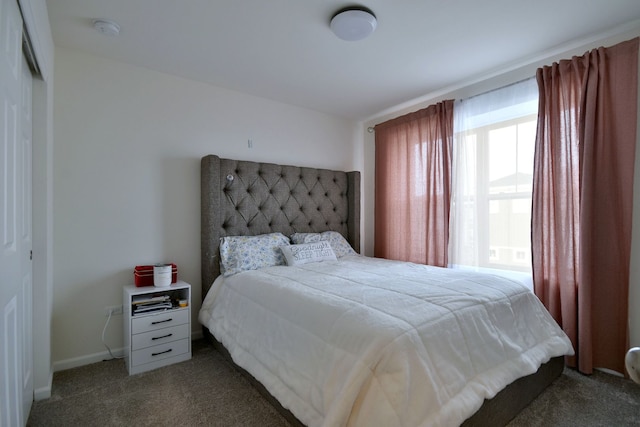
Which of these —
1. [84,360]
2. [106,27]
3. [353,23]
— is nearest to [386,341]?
[353,23]

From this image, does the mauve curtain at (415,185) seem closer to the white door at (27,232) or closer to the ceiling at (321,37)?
the ceiling at (321,37)

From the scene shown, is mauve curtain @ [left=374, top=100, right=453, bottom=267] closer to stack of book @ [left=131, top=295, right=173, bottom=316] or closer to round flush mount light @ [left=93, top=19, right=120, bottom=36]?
stack of book @ [left=131, top=295, right=173, bottom=316]

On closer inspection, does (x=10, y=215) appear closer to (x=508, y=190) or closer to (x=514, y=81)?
(x=508, y=190)

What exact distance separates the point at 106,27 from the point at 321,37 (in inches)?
53.1

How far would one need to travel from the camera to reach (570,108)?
2.18 meters

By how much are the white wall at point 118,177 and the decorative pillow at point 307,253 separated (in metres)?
0.82

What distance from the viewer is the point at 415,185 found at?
10.7 ft

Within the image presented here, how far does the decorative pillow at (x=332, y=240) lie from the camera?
121 inches

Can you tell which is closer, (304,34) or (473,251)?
(304,34)

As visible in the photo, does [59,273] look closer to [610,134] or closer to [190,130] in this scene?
[190,130]

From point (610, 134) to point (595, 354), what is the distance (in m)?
1.47

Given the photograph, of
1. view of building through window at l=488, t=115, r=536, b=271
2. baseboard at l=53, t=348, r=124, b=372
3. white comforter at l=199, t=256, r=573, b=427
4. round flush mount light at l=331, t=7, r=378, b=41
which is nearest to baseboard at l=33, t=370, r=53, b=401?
baseboard at l=53, t=348, r=124, b=372

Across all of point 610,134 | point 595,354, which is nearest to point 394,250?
point 595,354

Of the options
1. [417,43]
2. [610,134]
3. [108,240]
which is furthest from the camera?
[108,240]
